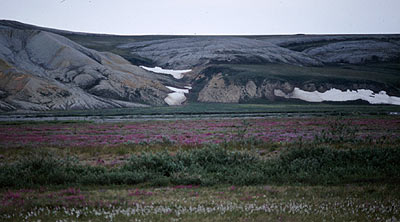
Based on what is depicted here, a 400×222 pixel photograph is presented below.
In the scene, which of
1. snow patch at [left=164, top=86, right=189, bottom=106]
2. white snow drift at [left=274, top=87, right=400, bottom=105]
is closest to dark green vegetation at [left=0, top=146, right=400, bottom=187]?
snow patch at [left=164, top=86, right=189, bottom=106]

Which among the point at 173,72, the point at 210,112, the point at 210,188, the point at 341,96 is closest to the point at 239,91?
the point at 341,96

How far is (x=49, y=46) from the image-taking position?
361 ft

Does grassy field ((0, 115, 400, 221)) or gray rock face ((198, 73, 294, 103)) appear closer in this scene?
grassy field ((0, 115, 400, 221))

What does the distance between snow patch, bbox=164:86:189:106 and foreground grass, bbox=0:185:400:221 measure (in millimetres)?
87626

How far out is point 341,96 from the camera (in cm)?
10494

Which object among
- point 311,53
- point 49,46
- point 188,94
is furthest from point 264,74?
point 49,46

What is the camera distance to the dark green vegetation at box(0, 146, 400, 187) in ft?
47.4

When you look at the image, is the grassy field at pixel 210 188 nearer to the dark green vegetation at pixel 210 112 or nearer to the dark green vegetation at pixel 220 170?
the dark green vegetation at pixel 220 170

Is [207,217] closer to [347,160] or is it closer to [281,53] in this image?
[347,160]

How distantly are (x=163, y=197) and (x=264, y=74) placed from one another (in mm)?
107863

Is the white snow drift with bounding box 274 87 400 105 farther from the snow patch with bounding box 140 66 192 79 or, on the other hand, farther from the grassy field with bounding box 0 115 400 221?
the grassy field with bounding box 0 115 400 221

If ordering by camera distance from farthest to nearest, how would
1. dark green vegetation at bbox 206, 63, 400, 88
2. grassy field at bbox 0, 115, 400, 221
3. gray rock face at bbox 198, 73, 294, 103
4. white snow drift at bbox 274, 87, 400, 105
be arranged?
dark green vegetation at bbox 206, 63, 400, 88 → gray rock face at bbox 198, 73, 294, 103 → white snow drift at bbox 274, 87, 400, 105 → grassy field at bbox 0, 115, 400, 221

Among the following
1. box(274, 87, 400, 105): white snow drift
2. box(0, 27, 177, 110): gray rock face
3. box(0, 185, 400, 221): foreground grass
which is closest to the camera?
box(0, 185, 400, 221): foreground grass

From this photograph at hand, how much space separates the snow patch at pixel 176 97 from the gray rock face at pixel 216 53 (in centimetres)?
2911
